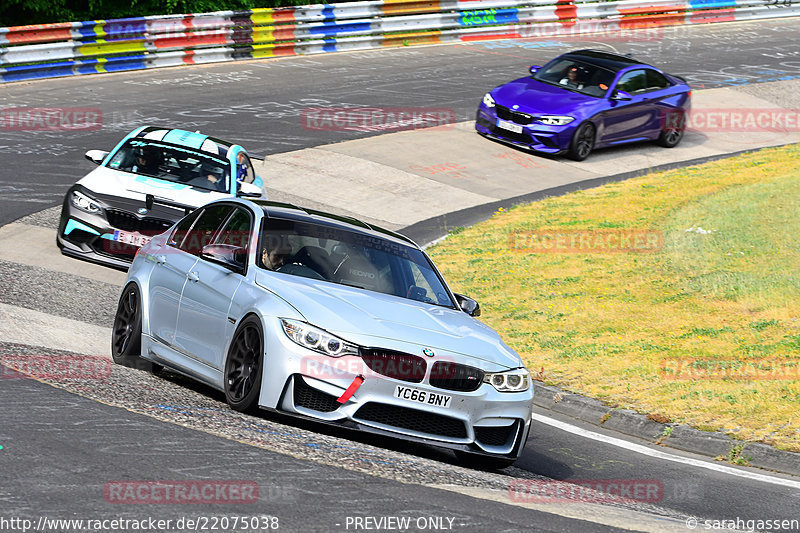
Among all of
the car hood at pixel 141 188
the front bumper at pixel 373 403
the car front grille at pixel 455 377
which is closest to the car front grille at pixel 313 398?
the front bumper at pixel 373 403

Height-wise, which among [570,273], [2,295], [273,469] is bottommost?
[570,273]

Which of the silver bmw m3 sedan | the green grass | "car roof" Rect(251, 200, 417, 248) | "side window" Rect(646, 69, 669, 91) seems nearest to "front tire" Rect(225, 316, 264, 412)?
the silver bmw m3 sedan

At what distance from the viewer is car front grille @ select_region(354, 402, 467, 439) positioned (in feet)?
23.9

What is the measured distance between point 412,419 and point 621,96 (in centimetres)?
1697

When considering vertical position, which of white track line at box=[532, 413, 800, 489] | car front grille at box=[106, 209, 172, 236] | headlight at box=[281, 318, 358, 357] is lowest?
white track line at box=[532, 413, 800, 489]

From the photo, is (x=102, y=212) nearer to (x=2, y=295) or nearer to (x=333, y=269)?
(x=2, y=295)

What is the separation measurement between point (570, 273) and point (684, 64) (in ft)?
63.2

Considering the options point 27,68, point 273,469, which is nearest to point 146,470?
point 273,469

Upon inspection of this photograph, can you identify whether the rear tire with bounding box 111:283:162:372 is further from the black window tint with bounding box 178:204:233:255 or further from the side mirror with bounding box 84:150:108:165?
the side mirror with bounding box 84:150:108:165

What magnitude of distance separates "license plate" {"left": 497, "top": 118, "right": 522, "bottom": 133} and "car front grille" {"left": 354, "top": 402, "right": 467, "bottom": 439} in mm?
15420

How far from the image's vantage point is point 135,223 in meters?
13.3

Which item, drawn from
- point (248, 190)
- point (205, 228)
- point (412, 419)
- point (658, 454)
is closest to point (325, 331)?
point (412, 419)

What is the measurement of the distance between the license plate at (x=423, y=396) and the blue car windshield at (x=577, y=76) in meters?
16.4

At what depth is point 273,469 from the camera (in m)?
6.16
